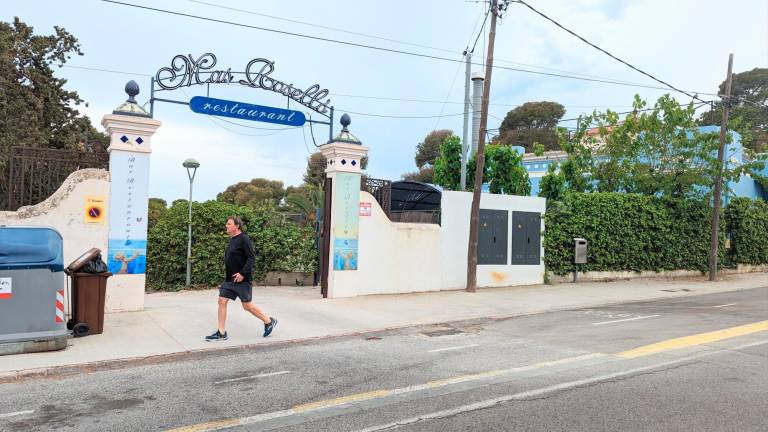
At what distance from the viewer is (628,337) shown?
8.75 meters

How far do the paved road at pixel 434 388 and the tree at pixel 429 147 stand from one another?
5797 centimetres

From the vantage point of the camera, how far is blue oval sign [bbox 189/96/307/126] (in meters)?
11.6

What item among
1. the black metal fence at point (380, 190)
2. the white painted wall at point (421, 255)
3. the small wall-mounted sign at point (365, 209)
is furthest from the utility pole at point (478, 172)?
the small wall-mounted sign at point (365, 209)

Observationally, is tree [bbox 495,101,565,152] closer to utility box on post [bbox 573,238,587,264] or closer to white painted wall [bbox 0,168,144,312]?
utility box on post [bbox 573,238,587,264]

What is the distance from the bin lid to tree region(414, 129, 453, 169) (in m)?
59.2

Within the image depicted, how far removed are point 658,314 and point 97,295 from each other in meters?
10.6

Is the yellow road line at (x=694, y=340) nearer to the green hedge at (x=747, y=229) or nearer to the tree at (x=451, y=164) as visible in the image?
the tree at (x=451, y=164)

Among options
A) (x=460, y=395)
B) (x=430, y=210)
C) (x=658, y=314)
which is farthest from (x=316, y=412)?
(x=430, y=210)

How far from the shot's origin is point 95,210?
32.3 feet

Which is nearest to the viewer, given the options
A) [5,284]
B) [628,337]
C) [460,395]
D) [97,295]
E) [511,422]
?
[511,422]

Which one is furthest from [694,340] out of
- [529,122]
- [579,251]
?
[529,122]

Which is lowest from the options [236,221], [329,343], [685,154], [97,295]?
[329,343]

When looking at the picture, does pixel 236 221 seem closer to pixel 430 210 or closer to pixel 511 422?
pixel 511 422

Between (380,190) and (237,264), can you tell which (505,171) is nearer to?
(380,190)
